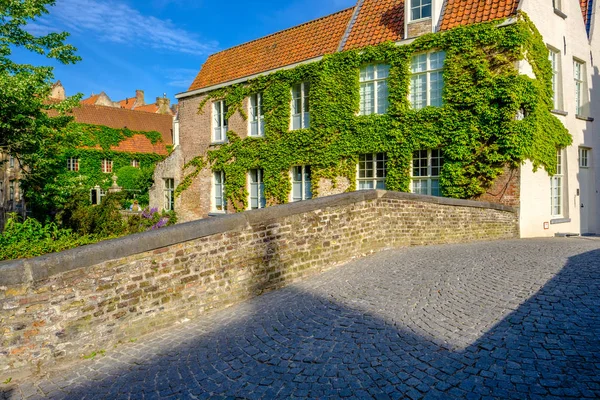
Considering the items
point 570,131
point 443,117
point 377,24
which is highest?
point 377,24

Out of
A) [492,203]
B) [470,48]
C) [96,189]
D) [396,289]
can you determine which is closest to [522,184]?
[492,203]

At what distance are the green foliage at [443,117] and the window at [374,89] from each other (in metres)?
0.26

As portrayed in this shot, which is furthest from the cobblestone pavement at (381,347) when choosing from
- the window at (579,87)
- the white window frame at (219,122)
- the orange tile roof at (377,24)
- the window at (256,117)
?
the white window frame at (219,122)

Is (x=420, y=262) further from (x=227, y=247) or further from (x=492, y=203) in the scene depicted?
(x=492, y=203)

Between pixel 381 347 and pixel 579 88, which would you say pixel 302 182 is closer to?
pixel 579 88

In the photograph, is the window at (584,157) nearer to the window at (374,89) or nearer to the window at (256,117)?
the window at (374,89)

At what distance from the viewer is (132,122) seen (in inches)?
1661

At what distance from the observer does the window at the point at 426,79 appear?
1465cm

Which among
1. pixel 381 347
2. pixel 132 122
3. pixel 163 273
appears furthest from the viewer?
pixel 132 122

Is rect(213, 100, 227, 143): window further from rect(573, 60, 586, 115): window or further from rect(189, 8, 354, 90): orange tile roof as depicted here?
rect(573, 60, 586, 115): window

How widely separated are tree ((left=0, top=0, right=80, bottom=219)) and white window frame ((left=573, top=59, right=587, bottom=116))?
19066 mm

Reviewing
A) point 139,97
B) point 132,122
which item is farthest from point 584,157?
point 139,97

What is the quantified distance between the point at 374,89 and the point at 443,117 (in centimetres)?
309

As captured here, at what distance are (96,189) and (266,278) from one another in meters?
35.2
